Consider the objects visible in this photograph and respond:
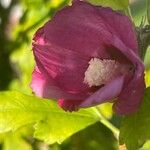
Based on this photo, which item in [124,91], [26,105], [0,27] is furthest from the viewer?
[0,27]

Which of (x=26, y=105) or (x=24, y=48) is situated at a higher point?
(x=26, y=105)

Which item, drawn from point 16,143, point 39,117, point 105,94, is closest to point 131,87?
point 105,94

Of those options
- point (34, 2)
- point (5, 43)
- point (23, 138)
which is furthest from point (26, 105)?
point (5, 43)

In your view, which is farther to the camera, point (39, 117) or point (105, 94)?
point (39, 117)

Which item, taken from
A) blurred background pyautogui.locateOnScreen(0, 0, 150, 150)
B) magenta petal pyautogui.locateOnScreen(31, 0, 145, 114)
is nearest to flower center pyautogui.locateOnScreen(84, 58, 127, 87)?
magenta petal pyautogui.locateOnScreen(31, 0, 145, 114)

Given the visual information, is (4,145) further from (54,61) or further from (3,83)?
(54,61)

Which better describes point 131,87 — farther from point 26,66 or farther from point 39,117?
point 26,66

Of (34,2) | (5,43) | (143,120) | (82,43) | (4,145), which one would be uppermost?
(82,43)

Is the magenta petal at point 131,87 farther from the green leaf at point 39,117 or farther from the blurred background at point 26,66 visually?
the blurred background at point 26,66
